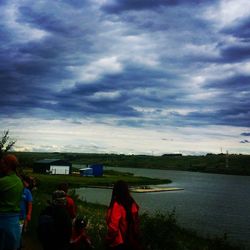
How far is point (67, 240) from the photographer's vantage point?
7801 mm

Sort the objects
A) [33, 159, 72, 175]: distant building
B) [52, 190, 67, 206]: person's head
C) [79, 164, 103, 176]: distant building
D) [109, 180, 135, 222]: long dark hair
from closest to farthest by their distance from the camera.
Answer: [109, 180, 135, 222]: long dark hair
[52, 190, 67, 206]: person's head
[33, 159, 72, 175]: distant building
[79, 164, 103, 176]: distant building

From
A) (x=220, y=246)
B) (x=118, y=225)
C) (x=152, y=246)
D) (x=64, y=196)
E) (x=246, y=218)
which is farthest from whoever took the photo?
(x=246, y=218)

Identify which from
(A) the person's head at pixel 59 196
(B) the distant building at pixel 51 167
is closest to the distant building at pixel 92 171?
(B) the distant building at pixel 51 167

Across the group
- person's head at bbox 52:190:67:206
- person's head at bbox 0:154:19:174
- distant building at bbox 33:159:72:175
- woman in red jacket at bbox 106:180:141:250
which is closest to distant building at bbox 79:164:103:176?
distant building at bbox 33:159:72:175

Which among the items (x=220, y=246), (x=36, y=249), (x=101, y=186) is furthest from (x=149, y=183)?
(x=36, y=249)

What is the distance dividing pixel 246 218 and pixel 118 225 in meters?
44.8

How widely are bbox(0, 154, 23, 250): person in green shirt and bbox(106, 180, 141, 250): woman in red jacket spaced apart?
183cm

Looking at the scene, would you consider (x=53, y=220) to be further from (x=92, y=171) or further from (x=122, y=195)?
(x=92, y=171)

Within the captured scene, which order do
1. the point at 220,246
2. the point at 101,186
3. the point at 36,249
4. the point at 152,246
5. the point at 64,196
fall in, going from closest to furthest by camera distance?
the point at 64,196 → the point at 36,249 → the point at 152,246 → the point at 220,246 → the point at 101,186

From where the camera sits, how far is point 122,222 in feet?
27.2

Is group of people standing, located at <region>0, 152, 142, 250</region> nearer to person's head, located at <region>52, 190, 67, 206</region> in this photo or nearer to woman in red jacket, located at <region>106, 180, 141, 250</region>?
woman in red jacket, located at <region>106, 180, 141, 250</region>

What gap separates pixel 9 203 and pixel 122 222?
2.25m

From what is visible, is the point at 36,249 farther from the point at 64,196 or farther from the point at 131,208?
the point at 131,208

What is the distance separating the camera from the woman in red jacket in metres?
8.24
